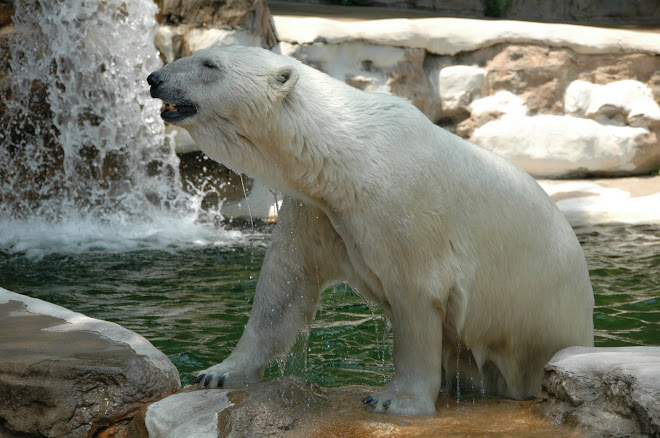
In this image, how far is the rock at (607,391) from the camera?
8.38 feet

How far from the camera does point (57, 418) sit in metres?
2.98

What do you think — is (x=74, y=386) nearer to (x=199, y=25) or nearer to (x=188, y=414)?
(x=188, y=414)

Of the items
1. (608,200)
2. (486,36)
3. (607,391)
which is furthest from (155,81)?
(486,36)

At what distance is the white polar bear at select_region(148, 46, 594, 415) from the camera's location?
292cm

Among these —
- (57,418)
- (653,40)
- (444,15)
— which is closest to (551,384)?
(57,418)

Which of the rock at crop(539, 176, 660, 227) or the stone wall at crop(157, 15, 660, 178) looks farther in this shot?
the stone wall at crop(157, 15, 660, 178)

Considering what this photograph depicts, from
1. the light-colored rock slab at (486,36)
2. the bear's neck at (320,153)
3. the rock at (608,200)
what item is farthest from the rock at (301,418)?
the light-colored rock slab at (486,36)

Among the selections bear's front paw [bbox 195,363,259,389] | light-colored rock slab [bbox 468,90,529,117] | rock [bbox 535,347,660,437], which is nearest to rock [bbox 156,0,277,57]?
light-colored rock slab [bbox 468,90,529,117]

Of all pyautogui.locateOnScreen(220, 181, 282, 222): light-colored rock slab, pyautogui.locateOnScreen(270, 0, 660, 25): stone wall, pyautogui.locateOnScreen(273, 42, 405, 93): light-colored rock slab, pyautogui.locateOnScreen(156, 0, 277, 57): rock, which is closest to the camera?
pyautogui.locateOnScreen(156, 0, 277, 57): rock

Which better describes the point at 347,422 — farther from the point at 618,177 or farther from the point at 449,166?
the point at 618,177

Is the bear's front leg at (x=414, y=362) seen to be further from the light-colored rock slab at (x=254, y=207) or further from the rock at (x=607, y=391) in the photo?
the light-colored rock slab at (x=254, y=207)

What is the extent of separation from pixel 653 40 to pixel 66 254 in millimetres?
7473

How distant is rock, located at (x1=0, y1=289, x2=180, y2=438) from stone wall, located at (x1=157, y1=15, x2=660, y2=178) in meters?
6.95

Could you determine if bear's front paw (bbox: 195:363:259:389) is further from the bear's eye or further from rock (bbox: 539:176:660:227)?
rock (bbox: 539:176:660:227)
